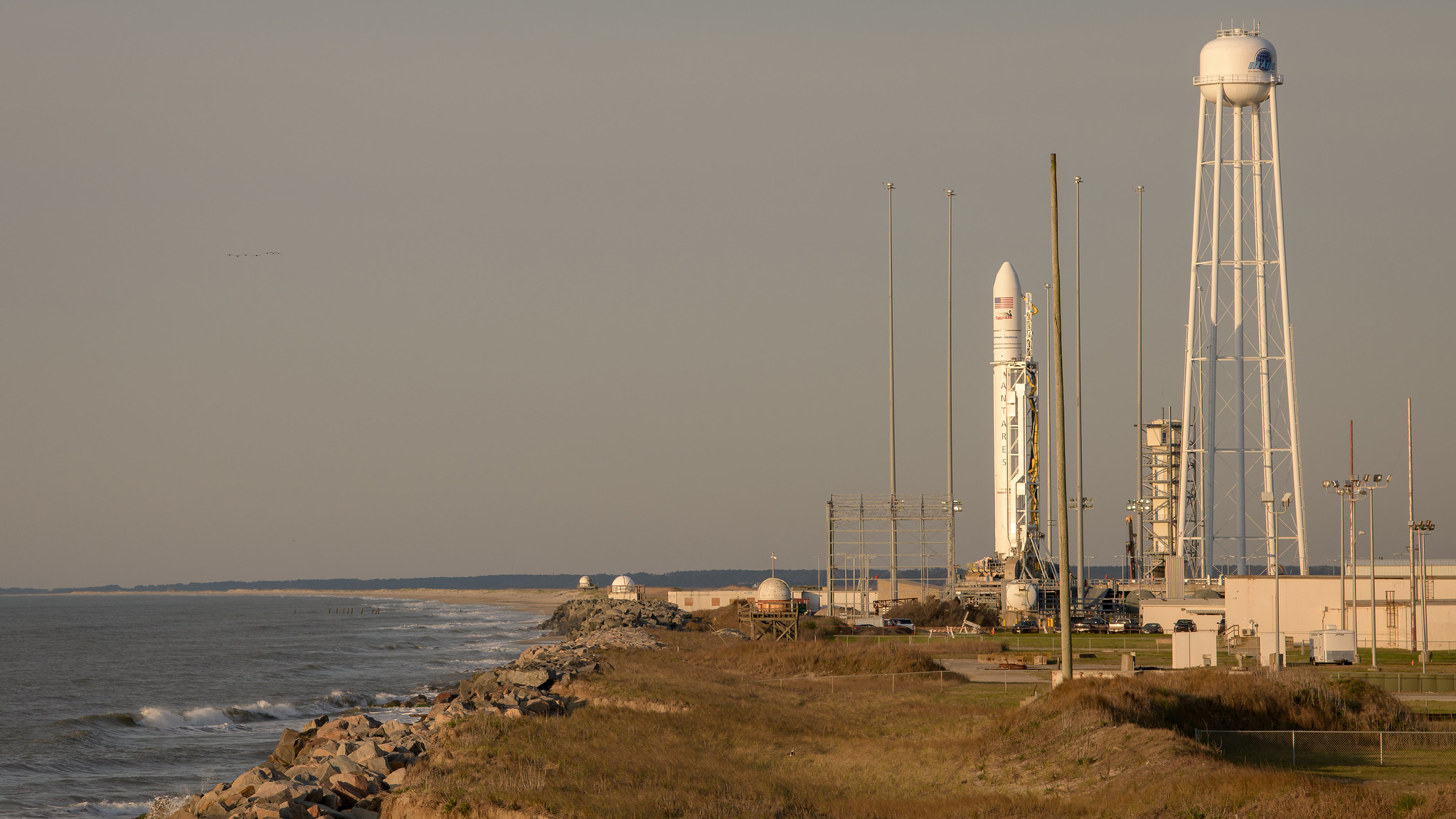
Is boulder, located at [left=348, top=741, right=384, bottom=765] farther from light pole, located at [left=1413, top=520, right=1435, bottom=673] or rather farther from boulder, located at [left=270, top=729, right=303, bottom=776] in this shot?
light pole, located at [left=1413, top=520, right=1435, bottom=673]

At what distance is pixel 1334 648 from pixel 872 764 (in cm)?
2681

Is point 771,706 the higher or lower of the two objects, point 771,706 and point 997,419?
the lower

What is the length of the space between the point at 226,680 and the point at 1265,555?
5490cm

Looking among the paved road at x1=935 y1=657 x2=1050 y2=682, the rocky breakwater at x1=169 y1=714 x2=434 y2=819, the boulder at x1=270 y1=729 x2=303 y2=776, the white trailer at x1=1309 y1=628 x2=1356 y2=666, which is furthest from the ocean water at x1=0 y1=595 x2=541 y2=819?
the white trailer at x1=1309 y1=628 x2=1356 y2=666

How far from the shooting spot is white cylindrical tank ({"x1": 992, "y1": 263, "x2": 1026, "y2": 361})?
77.1 metres

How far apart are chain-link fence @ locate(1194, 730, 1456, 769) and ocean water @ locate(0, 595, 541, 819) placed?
23.8m

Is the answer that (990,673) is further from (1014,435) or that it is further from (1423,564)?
(1014,435)

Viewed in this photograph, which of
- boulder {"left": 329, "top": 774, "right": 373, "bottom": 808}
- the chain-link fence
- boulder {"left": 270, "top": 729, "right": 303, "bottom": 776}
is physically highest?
the chain-link fence

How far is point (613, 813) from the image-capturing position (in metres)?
18.2

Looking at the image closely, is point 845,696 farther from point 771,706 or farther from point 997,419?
point 997,419

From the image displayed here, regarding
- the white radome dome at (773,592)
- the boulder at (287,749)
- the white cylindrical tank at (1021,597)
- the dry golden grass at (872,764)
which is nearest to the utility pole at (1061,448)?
the dry golden grass at (872,764)

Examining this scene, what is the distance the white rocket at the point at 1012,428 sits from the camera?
250 ft

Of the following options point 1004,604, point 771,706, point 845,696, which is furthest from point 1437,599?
point 771,706

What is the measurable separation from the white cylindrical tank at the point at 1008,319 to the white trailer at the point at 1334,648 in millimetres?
34950
